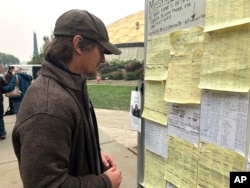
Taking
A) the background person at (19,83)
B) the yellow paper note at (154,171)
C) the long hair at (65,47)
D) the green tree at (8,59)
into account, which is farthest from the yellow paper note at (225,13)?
the green tree at (8,59)

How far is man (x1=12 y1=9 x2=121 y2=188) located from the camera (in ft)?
3.74

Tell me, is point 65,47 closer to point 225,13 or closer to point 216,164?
point 225,13

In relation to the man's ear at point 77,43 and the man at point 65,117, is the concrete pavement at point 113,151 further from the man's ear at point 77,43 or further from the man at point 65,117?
the man's ear at point 77,43

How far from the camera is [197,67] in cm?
137

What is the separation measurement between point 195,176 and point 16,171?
398 centimetres

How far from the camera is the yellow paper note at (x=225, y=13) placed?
A: 44.1 inches

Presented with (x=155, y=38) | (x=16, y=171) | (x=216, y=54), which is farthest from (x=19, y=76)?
(x=216, y=54)

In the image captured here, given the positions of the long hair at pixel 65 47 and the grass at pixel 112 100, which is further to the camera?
the grass at pixel 112 100

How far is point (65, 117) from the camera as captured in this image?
119 cm

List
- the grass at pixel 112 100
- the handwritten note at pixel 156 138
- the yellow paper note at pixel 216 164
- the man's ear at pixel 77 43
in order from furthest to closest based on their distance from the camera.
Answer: the grass at pixel 112 100 < the handwritten note at pixel 156 138 < the man's ear at pixel 77 43 < the yellow paper note at pixel 216 164

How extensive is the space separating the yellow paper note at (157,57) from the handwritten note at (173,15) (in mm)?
49

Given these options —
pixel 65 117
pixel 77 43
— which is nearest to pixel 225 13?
pixel 77 43

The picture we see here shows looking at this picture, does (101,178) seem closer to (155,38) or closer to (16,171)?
(155,38)

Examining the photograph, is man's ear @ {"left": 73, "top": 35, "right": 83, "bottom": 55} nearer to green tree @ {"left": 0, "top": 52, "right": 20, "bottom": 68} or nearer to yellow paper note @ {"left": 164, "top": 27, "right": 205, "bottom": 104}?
yellow paper note @ {"left": 164, "top": 27, "right": 205, "bottom": 104}
